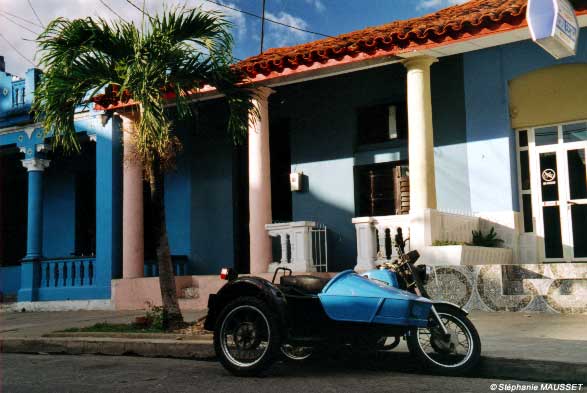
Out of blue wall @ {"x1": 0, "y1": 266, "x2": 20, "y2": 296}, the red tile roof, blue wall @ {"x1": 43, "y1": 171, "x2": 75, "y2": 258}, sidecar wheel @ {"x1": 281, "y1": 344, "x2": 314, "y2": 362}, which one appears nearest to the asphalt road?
sidecar wheel @ {"x1": 281, "y1": 344, "x2": 314, "y2": 362}

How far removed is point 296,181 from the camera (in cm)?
1331

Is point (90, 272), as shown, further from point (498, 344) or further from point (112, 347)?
point (498, 344)

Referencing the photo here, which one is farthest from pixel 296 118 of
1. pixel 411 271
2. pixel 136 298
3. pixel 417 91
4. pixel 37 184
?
pixel 411 271

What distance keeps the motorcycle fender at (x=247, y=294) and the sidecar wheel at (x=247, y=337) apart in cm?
7

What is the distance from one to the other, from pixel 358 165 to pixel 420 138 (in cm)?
258

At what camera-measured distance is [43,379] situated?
233 inches

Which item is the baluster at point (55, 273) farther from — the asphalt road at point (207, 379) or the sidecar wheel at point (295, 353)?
the sidecar wheel at point (295, 353)

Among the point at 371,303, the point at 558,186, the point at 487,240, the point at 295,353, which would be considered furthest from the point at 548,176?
the point at 371,303

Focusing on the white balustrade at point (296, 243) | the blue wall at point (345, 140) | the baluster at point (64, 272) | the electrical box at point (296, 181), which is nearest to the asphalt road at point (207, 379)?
the white balustrade at point (296, 243)

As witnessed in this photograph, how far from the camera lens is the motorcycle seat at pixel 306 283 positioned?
19.2ft

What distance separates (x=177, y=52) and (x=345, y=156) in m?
5.19

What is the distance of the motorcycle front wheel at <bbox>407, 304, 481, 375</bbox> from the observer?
18.0ft

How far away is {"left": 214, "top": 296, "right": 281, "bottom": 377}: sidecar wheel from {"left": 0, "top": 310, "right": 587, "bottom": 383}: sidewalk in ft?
4.04

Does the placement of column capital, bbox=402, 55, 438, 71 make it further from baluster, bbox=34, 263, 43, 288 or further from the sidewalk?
→ baluster, bbox=34, 263, 43, 288
